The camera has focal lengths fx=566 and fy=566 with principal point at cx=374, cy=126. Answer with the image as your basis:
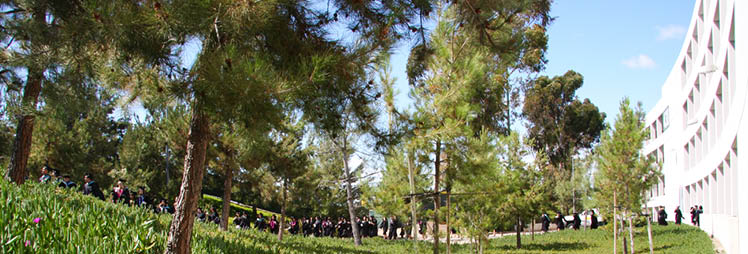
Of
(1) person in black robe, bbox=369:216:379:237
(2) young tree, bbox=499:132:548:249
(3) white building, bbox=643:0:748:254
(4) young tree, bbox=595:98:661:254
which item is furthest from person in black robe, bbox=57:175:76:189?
(1) person in black robe, bbox=369:216:379:237

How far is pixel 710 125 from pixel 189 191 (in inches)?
959

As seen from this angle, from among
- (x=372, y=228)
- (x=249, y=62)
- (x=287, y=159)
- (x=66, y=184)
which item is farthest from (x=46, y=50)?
(x=372, y=228)

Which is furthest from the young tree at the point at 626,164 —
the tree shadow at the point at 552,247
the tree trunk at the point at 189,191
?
the tree trunk at the point at 189,191

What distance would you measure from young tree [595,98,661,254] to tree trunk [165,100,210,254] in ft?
39.7

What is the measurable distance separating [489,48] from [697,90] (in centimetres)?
2642

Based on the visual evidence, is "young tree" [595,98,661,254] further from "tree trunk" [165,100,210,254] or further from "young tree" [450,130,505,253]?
"tree trunk" [165,100,210,254]

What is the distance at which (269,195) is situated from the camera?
20516mm

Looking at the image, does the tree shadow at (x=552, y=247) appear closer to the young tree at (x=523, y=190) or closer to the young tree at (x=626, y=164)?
the young tree at (x=523, y=190)

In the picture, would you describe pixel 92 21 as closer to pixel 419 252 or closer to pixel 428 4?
pixel 428 4

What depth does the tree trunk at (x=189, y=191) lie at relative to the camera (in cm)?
636

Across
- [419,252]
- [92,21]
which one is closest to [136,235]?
[92,21]

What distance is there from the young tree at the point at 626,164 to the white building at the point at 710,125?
2.26m

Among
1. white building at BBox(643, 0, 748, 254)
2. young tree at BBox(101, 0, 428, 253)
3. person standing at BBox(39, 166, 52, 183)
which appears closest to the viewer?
young tree at BBox(101, 0, 428, 253)

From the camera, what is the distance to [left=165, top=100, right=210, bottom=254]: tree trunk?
6.36 m
